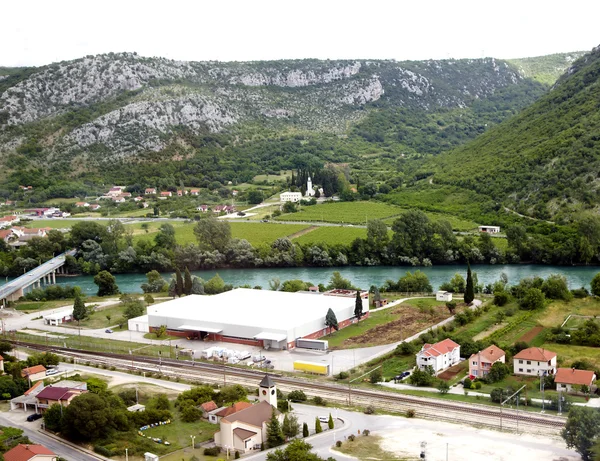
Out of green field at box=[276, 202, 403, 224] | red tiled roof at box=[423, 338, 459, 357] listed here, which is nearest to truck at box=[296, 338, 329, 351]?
red tiled roof at box=[423, 338, 459, 357]

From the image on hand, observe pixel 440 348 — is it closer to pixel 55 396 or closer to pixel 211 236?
pixel 55 396

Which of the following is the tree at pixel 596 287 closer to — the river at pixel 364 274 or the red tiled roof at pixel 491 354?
the river at pixel 364 274

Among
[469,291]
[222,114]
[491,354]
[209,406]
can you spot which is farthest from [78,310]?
[222,114]

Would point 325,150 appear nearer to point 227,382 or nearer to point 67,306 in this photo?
point 67,306

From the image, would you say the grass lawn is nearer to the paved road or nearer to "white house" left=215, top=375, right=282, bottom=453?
"white house" left=215, top=375, right=282, bottom=453

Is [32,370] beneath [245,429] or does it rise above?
beneath
